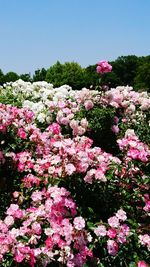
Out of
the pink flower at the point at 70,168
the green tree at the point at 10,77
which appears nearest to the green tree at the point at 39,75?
the green tree at the point at 10,77

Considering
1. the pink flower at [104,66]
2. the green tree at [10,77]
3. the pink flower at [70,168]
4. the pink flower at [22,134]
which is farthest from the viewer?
the green tree at [10,77]

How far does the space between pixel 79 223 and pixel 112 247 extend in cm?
35

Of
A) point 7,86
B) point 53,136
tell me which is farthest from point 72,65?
point 53,136

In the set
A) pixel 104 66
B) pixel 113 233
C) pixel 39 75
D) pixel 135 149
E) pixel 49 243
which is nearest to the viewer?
pixel 49 243

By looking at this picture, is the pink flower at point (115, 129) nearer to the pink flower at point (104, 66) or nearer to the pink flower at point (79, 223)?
the pink flower at point (104, 66)

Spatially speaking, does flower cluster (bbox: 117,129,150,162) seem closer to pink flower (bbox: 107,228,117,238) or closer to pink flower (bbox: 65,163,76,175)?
pink flower (bbox: 65,163,76,175)

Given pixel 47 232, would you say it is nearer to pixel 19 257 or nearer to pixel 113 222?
pixel 19 257

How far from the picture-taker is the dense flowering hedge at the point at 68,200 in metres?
4.29

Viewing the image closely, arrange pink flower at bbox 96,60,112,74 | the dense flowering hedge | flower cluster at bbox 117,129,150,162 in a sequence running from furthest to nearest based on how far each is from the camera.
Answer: pink flower at bbox 96,60,112,74 < flower cluster at bbox 117,129,150,162 < the dense flowering hedge

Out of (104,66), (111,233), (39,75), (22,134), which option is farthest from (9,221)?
(39,75)

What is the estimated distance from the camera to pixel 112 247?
4.32 meters

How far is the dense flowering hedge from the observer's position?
4.29m

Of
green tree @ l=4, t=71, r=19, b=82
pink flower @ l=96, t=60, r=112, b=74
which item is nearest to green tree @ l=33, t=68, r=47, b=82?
green tree @ l=4, t=71, r=19, b=82

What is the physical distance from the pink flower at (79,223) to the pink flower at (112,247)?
27cm
